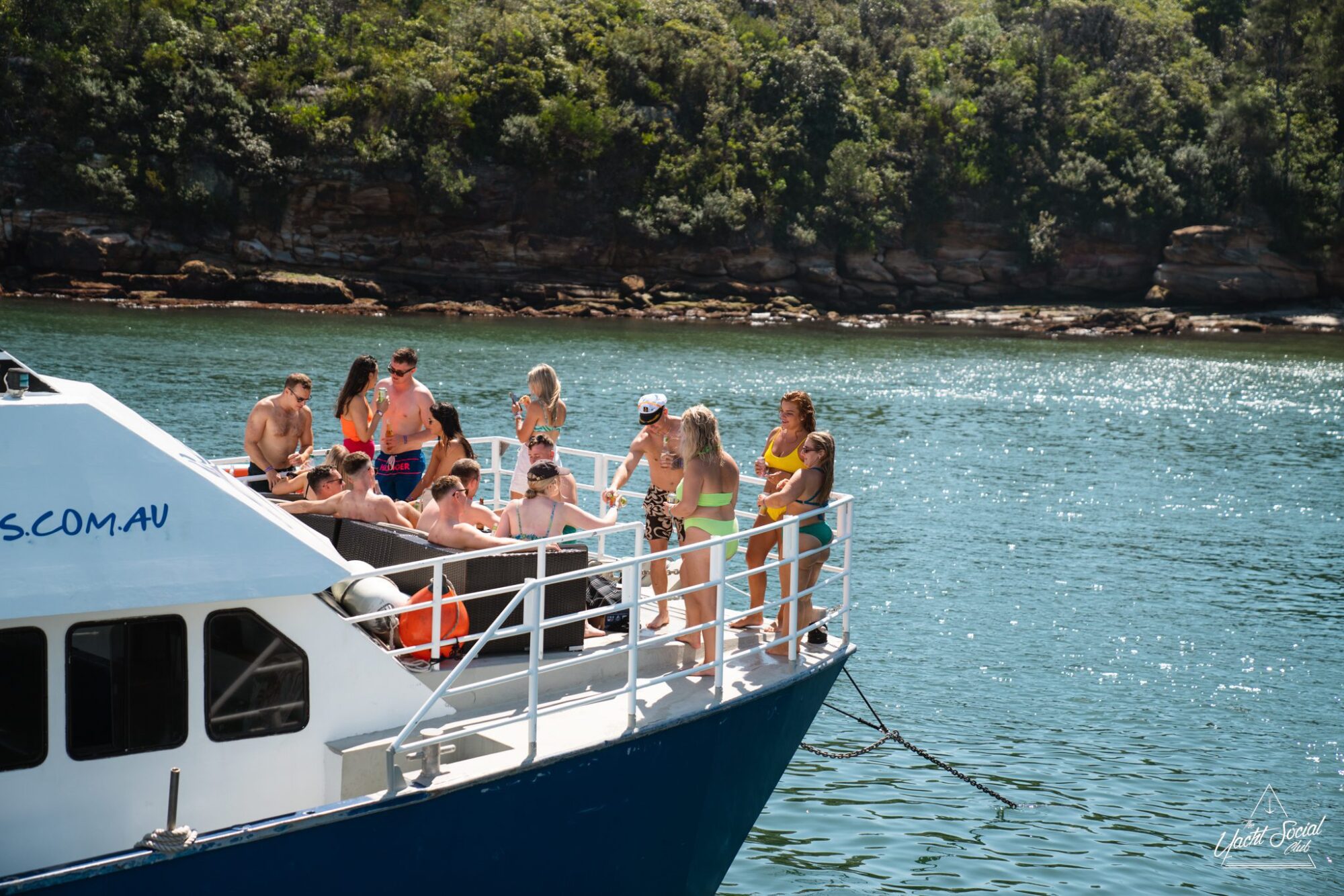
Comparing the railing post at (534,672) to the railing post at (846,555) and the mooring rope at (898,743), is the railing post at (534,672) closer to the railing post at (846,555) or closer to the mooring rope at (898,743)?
the railing post at (846,555)

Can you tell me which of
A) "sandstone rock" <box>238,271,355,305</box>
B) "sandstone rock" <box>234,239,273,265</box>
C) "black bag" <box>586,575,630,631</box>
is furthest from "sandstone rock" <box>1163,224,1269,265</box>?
"black bag" <box>586,575,630,631</box>

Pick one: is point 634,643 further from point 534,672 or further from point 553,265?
point 553,265

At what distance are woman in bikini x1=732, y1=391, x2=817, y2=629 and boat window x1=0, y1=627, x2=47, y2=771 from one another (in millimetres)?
4730

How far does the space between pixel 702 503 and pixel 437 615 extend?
2.20 metres

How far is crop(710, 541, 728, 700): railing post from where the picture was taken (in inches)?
A: 302

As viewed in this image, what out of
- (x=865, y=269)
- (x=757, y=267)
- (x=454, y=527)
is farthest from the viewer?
(x=865, y=269)

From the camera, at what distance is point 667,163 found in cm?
7644

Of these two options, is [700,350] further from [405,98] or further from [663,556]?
[663,556]

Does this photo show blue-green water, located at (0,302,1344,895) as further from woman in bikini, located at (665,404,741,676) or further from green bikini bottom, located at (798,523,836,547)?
green bikini bottom, located at (798,523,836,547)

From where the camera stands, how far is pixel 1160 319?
230 feet

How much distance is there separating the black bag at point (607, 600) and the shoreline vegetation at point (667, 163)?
192 feet

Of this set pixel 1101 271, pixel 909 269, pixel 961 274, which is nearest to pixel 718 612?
pixel 909 269

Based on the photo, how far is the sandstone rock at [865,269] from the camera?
75688 mm

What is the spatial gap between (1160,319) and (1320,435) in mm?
36242
